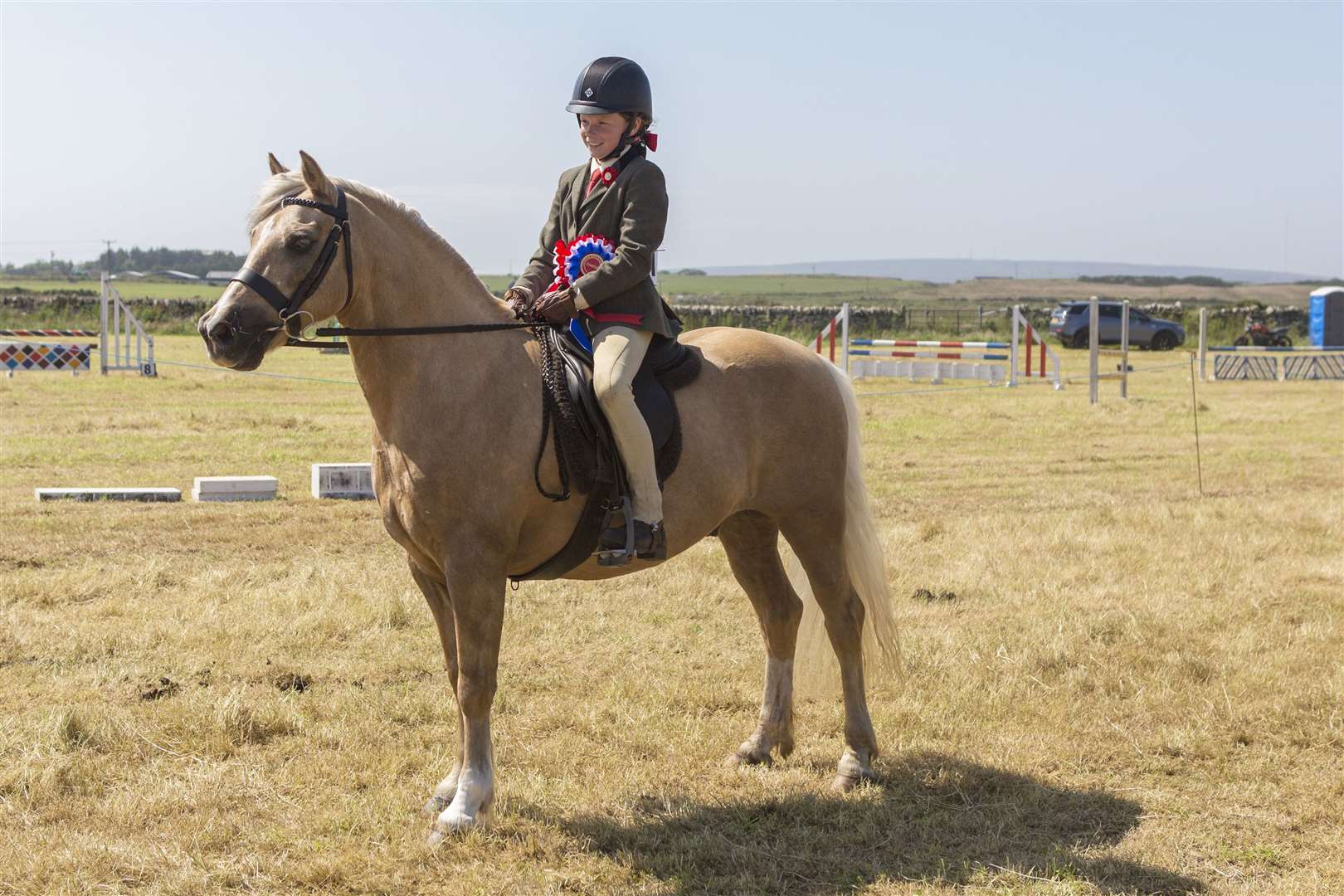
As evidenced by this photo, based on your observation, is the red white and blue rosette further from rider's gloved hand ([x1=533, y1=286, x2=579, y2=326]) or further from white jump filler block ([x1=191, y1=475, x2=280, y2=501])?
white jump filler block ([x1=191, y1=475, x2=280, y2=501])

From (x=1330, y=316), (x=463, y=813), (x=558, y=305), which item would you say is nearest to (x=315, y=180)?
(x=558, y=305)

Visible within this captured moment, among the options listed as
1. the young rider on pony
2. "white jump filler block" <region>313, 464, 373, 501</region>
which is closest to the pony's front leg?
the young rider on pony

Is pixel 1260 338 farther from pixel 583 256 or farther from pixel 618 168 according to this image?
pixel 583 256

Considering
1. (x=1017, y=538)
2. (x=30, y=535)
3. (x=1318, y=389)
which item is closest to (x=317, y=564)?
(x=30, y=535)

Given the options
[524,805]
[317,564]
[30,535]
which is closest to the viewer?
[524,805]

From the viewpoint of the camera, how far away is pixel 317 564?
847 centimetres

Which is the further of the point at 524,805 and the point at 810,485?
the point at 810,485

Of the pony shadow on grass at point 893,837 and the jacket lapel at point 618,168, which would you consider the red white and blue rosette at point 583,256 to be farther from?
the pony shadow on grass at point 893,837

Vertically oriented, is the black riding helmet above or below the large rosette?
above

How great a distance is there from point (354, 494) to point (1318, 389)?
→ 20561 millimetres

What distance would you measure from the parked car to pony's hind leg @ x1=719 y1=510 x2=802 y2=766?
37.2 meters

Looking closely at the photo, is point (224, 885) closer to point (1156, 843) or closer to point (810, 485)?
point (810, 485)

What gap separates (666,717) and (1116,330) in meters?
38.2

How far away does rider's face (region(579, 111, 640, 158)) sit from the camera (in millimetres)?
4711
